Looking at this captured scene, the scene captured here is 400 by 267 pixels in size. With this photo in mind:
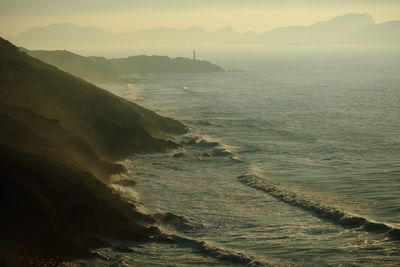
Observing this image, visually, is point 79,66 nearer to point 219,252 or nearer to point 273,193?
point 273,193

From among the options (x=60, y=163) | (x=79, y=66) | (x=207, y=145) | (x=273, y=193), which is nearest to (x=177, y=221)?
(x=60, y=163)

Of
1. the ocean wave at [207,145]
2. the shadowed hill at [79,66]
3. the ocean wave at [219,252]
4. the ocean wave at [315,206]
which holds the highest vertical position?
the shadowed hill at [79,66]

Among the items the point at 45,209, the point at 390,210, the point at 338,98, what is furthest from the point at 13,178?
the point at 338,98

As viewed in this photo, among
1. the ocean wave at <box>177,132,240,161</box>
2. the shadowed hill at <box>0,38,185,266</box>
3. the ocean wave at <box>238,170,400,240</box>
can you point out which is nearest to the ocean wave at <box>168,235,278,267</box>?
the shadowed hill at <box>0,38,185,266</box>

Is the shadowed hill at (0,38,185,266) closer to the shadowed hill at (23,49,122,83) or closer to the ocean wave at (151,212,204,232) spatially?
the ocean wave at (151,212,204,232)

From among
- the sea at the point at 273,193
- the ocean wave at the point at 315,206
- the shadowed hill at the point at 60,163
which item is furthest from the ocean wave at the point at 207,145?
the ocean wave at the point at 315,206

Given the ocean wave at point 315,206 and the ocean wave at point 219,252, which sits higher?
the ocean wave at point 315,206

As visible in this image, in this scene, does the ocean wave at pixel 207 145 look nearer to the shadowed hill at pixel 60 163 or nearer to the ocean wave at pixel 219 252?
the shadowed hill at pixel 60 163
